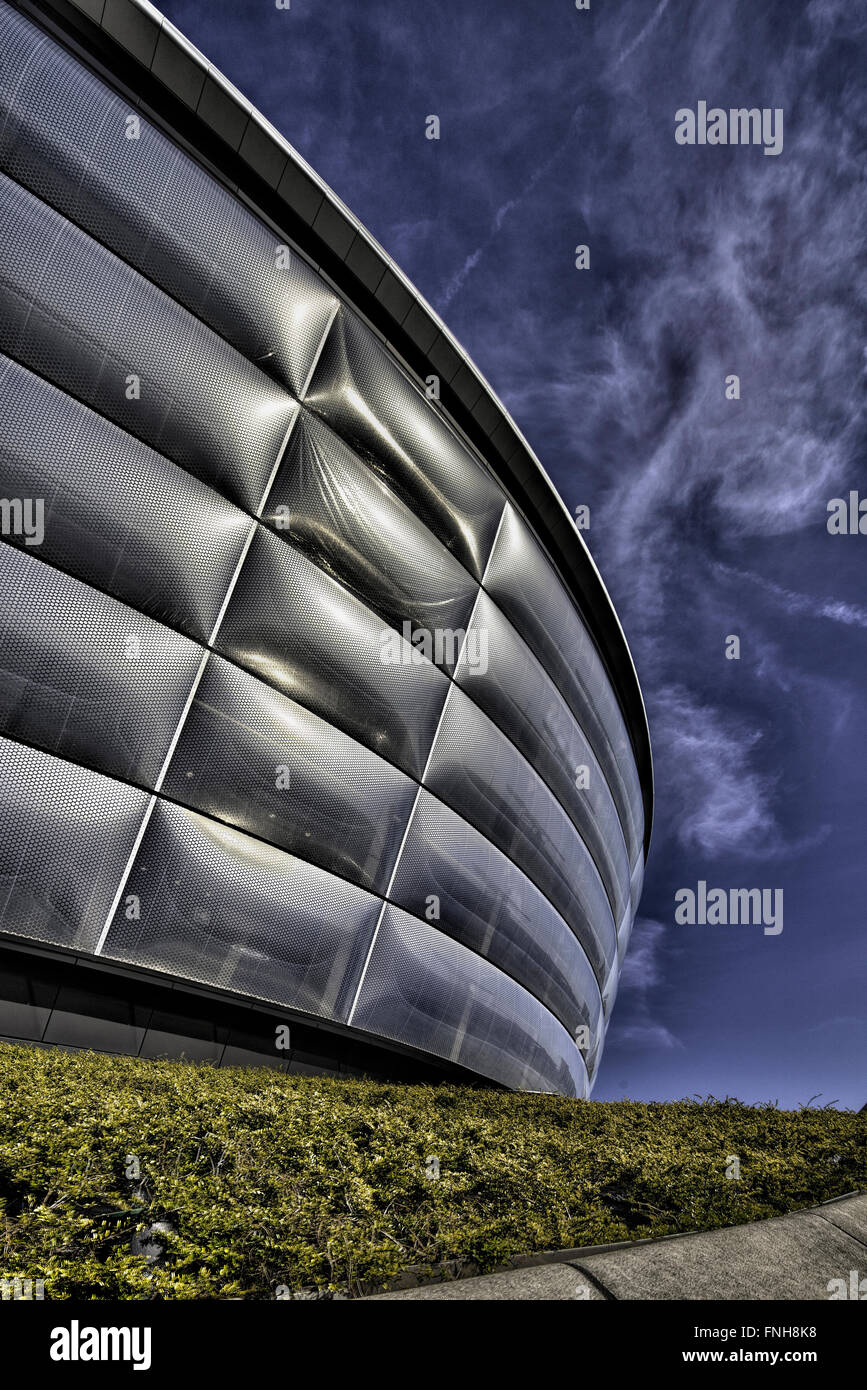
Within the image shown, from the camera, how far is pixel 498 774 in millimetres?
13547

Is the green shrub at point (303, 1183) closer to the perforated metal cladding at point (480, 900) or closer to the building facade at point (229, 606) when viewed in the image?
the building facade at point (229, 606)

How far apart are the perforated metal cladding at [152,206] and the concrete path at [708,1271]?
1136 centimetres

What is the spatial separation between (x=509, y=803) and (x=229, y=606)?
740 centimetres

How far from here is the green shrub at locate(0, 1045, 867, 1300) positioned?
298 centimetres

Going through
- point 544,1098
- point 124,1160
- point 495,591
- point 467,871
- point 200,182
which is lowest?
point 544,1098

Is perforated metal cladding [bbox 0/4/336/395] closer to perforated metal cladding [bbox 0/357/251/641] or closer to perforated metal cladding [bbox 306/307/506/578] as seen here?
perforated metal cladding [bbox 306/307/506/578]

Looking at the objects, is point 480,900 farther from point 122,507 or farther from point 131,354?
point 131,354

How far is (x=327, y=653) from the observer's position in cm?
1070

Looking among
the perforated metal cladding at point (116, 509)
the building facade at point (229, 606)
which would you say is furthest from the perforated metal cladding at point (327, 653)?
the perforated metal cladding at point (116, 509)

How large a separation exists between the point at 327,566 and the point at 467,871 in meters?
6.50

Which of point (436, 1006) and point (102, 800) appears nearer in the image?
point (102, 800)

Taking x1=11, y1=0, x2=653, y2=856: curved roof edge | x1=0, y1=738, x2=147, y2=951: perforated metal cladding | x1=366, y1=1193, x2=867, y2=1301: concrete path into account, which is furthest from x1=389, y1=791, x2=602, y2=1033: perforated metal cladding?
x1=11, y1=0, x2=653, y2=856: curved roof edge

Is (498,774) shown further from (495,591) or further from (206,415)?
(206,415)
